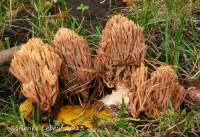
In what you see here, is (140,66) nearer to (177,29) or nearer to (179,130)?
(179,130)

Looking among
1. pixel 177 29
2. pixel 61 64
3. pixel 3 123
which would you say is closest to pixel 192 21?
pixel 177 29

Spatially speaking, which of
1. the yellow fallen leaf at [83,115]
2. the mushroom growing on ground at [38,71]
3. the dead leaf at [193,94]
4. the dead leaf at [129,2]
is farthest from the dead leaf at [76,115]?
the dead leaf at [129,2]

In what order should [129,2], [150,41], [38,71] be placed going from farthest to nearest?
[129,2]
[150,41]
[38,71]

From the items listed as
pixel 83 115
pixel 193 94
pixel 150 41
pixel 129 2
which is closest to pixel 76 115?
pixel 83 115

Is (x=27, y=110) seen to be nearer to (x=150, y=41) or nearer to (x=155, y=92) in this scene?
(x=155, y=92)

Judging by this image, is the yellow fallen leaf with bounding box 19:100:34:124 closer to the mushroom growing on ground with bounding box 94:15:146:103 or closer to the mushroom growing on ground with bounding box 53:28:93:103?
the mushroom growing on ground with bounding box 53:28:93:103

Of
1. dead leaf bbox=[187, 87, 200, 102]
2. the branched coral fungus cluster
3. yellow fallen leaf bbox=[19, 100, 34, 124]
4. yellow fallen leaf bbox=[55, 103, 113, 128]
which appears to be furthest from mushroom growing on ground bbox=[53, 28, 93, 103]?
dead leaf bbox=[187, 87, 200, 102]
